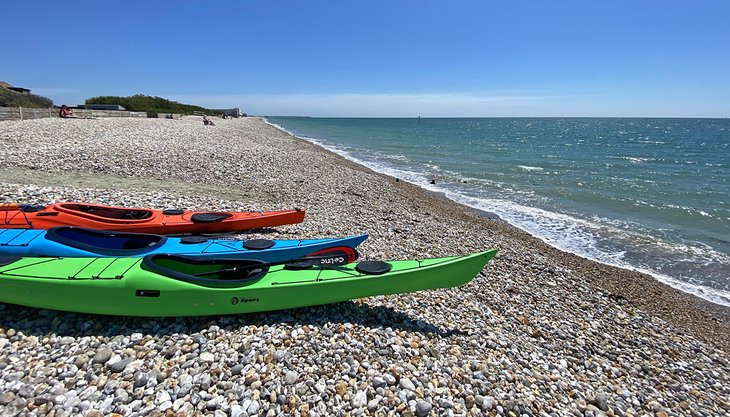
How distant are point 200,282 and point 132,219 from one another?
3.98 m

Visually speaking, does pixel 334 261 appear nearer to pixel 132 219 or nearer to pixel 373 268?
pixel 373 268

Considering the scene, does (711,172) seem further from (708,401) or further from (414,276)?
(414,276)

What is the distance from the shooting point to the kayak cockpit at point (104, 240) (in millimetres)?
5453

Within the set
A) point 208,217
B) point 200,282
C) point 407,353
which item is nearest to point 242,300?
point 200,282

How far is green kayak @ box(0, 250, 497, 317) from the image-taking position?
454cm

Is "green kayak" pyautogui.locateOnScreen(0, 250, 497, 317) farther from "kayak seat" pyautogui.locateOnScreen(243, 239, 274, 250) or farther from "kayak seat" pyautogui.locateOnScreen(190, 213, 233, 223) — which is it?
"kayak seat" pyautogui.locateOnScreen(190, 213, 233, 223)

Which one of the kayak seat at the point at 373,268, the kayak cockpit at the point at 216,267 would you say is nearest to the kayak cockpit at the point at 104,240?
the kayak cockpit at the point at 216,267

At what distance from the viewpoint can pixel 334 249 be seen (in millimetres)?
6398

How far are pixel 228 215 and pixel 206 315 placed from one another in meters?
3.95

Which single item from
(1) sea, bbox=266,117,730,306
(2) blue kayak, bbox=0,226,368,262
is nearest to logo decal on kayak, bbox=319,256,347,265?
(2) blue kayak, bbox=0,226,368,262

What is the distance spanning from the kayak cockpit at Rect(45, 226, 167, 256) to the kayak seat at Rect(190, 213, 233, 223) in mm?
1755

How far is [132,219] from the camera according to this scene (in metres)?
7.58

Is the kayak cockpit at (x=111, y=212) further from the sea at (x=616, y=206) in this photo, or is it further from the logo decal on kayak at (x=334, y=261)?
the sea at (x=616, y=206)

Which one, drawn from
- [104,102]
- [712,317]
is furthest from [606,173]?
[104,102]
